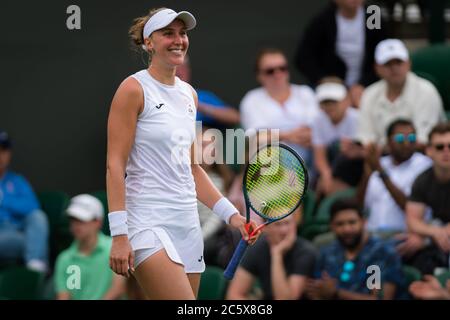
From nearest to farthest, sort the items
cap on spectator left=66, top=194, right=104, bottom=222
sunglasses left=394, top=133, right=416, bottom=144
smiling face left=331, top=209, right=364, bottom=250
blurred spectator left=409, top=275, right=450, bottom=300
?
blurred spectator left=409, top=275, right=450, bottom=300, smiling face left=331, top=209, right=364, bottom=250, sunglasses left=394, top=133, right=416, bottom=144, cap on spectator left=66, top=194, right=104, bottom=222

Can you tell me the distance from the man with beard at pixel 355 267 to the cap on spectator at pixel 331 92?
132 cm

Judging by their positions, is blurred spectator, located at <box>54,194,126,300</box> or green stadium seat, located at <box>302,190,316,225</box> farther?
green stadium seat, located at <box>302,190,316,225</box>

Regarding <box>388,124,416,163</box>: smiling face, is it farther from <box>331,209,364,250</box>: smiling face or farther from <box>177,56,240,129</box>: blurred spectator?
<box>177,56,240,129</box>: blurred spectator

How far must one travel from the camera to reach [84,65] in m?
9.81

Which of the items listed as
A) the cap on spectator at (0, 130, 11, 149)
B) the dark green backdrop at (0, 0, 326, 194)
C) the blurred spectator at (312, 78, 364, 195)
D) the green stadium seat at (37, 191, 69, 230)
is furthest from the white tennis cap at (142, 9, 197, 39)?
the dark green backdrop at (0, 0, 326, 194)

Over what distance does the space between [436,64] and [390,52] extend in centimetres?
105

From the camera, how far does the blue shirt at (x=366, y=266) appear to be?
7.62 metres

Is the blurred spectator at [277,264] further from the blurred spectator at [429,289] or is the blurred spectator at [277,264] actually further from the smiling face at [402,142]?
the smiling face at [402,142]

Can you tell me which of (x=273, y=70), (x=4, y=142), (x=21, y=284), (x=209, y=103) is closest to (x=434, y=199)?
(x=273, y=70)

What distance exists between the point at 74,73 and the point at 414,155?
284 cm

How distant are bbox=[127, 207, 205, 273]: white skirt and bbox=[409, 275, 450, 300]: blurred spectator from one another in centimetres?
248

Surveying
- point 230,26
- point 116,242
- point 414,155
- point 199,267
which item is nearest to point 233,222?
point 199,267

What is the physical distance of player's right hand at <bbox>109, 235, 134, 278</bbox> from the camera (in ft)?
16.4

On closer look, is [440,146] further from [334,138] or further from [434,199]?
[334,138]
